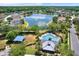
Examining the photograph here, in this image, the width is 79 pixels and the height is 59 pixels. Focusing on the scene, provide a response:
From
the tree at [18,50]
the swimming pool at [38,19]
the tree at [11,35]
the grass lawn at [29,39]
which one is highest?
the swimming pool at [38,19]

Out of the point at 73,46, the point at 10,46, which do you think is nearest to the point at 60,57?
the point at 73,46

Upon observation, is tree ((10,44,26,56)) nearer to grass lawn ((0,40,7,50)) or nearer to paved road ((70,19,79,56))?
grass lawn ((0,40,7,50))

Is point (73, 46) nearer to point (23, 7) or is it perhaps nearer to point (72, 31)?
point (72, 31)

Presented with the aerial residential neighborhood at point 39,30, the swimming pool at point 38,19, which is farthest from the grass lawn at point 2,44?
the swimming pool at point 38,19

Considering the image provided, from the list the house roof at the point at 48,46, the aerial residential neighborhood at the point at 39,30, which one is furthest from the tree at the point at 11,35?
the house roof at the point at 48,46

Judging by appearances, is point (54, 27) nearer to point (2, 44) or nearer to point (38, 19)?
point (38, 19)

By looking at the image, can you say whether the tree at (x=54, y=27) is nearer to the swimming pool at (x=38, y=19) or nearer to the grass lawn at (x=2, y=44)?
the swimming pool at (x=38, y=19)

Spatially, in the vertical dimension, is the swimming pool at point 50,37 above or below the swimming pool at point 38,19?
below
